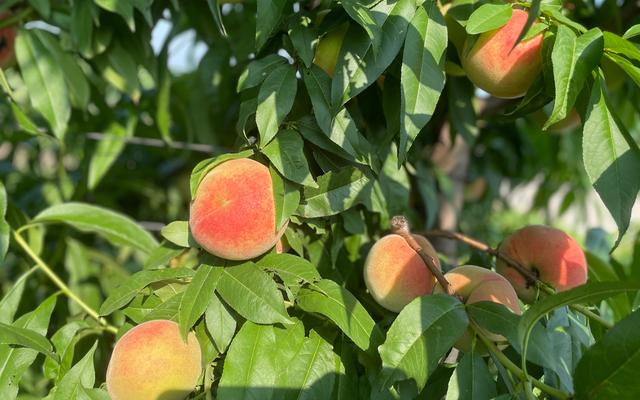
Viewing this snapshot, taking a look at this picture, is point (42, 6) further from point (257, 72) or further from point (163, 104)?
point (257, 72)

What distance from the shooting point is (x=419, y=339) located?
666 mm

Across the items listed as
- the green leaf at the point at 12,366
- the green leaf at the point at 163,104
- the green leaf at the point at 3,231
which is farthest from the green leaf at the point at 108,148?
the green leaf at the point at 12,366

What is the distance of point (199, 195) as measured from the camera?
0.78 meters

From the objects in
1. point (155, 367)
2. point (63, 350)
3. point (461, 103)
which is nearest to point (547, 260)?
point (461, 103)

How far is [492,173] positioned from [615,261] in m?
0.69

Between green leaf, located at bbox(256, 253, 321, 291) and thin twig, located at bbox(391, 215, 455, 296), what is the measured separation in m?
0.13

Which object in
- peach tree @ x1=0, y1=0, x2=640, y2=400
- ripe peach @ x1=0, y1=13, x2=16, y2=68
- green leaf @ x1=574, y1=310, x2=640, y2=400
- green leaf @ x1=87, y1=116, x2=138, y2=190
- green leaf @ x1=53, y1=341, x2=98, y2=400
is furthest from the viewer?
green leaf @ x1=87, y1=116, x2=138, y2=190

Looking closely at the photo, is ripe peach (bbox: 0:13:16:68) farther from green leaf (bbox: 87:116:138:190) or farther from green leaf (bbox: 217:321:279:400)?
green leaf (bbox: 217:321:279:400)

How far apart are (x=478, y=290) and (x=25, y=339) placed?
50 centimetres

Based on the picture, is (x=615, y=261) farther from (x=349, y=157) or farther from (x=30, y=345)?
(x=30, y=345)

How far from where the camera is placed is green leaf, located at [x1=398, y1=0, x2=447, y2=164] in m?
0.70

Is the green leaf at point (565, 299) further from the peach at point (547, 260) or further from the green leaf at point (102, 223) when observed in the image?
the green leaf at point (102, 223)

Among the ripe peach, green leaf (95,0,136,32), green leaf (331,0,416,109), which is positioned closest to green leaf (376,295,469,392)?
green leaf (331,0,416,109)

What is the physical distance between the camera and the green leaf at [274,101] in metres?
0.76
